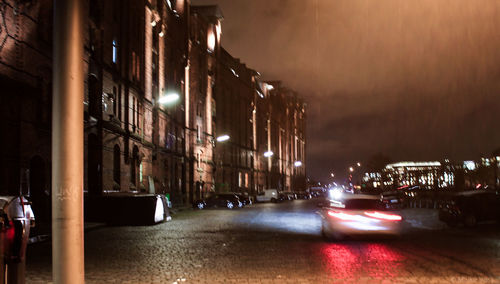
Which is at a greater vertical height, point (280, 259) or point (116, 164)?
point (116, 164)

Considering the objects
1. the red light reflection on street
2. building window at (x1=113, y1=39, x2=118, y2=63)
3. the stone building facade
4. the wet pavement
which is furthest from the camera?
building window at (x1=113, y1=39, x2=118, y2=63)

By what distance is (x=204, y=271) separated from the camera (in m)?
9.34

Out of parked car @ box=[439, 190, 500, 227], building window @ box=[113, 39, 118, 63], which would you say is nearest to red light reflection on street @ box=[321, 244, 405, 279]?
parked car @ box=[439, 190, 500, 227]

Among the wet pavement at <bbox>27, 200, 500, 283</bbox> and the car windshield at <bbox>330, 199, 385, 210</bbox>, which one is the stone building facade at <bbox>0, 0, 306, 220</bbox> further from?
the car windshield at <bbox>330, 199, 385, 210</bbox>

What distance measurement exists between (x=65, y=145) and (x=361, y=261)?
752 centimetres

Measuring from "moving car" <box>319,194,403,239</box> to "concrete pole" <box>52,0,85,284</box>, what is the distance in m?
10.4

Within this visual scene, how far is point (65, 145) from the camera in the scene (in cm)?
454

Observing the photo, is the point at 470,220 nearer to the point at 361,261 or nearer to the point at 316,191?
the point at 361,261

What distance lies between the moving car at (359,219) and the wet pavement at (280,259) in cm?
38

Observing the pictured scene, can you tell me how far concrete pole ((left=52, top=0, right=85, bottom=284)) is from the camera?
4.51 metres

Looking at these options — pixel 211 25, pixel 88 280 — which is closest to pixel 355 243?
pixel 88 280

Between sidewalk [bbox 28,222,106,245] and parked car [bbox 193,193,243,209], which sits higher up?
sidewalk [bbox 28,222,106,245]

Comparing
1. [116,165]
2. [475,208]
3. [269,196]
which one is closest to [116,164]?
[116,165]

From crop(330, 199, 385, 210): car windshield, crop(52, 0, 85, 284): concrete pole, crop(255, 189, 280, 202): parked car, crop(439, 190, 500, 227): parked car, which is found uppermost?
crop(52, 0, 85, 284): concrete pole
